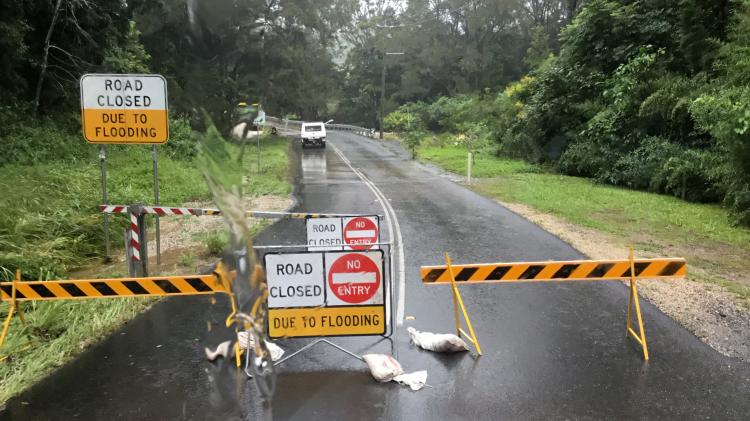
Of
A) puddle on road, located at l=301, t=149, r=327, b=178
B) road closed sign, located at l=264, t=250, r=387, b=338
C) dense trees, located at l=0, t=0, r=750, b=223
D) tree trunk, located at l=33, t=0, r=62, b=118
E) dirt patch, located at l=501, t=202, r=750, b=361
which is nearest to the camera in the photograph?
road closed sign, located at l=264, t=250, r=387, b=338

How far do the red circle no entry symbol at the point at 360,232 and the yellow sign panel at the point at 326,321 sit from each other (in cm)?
244

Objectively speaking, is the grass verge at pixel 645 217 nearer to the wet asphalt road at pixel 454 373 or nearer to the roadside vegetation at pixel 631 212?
the roadside vegetation at pixel 631 212

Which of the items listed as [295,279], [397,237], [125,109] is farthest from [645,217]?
[125,109]

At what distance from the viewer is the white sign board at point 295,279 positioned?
5543mm

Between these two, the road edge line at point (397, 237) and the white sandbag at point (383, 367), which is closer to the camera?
the white sandbag at point (383, 367)

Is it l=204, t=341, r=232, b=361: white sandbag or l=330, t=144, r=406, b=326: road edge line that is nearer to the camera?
l=204, t=341, r=232, b=361: white sandbag

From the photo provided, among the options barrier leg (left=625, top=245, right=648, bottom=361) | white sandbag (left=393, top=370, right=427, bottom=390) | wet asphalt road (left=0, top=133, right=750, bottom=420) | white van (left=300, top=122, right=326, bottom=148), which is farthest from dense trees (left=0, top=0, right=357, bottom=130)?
white van (left=300, top=122, right=326, bottom=148)

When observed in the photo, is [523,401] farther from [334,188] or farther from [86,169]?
A: [334,188]

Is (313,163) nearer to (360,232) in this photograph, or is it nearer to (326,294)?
(360,232)

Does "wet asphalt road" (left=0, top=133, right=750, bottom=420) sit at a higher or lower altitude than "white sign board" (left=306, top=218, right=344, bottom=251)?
lower

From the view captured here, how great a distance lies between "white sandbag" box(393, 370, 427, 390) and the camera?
198 inches

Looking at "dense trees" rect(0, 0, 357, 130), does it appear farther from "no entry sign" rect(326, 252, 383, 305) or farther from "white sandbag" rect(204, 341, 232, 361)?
"white sandbag" rect(204, 341, 232, 361)

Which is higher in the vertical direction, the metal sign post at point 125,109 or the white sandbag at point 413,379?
the metal sign post at point 125,109

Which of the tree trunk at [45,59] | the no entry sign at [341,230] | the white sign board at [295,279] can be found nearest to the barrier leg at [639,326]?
the white sign board at [295,279]
